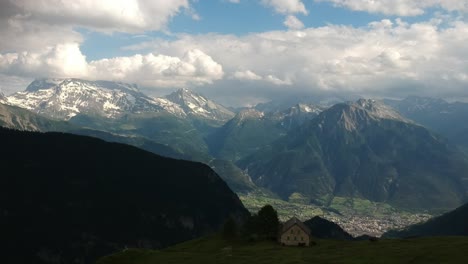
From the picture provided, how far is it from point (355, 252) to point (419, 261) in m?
19.9

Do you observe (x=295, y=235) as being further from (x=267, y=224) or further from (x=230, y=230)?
(x=230, y=230)

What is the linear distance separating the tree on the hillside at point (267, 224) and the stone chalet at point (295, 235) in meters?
10.3

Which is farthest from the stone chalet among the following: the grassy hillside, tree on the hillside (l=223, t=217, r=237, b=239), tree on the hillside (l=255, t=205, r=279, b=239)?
tree on the hillside (l=223, t=217, r=237, b=239)

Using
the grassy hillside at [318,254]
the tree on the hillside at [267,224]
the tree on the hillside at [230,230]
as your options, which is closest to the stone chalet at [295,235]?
the grassy hillside at [318,254]

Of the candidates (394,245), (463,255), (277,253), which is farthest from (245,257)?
(463,255)

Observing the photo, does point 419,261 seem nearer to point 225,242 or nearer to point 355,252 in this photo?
point 355,252

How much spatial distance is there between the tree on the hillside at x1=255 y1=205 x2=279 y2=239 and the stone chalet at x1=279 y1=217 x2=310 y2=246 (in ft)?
33.9

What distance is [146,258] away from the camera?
4988 inches

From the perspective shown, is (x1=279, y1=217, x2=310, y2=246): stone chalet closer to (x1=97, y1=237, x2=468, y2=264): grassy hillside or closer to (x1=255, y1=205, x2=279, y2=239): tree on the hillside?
(x1=97, y1=237, x2=468, y2=264): grassy hillside

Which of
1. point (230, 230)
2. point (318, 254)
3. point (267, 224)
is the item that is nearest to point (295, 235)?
point (267, 224)

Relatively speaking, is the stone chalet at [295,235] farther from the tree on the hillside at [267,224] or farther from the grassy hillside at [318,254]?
the tree on the hillside at [267,224]

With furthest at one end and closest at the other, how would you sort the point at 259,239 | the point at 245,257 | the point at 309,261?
1. the point at 259,239
2. the point at 245,257
3. the point at 309,261

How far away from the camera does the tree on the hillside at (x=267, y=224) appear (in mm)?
149788

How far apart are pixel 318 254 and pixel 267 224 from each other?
37.6 meters
